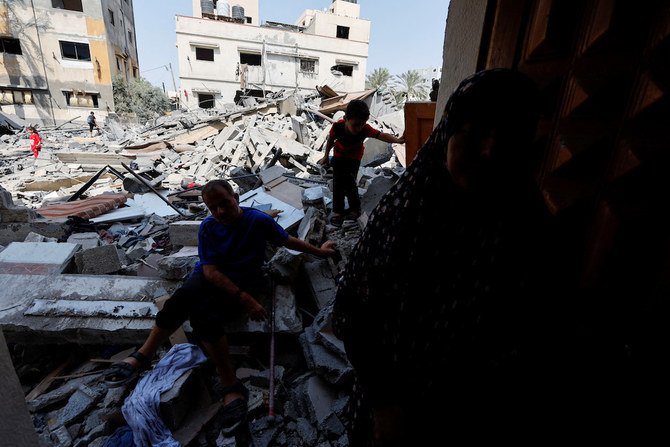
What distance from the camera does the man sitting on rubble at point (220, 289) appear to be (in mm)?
2504

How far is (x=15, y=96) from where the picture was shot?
81.9ft

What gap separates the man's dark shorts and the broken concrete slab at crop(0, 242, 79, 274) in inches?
71.5

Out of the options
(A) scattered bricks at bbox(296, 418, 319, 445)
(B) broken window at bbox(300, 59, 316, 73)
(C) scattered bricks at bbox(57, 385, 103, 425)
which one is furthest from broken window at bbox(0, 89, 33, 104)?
(A) scattered bricks at bbox(296, 418, 319, 445)

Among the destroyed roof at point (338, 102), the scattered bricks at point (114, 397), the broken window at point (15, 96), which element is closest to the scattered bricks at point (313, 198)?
the scattered bricks at point (114, 397)

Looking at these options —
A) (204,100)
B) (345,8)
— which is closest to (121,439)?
(204,100)

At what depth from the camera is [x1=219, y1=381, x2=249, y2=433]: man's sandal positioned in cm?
227

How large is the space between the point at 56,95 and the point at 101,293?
31736mm

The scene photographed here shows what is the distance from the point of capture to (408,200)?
108 cm

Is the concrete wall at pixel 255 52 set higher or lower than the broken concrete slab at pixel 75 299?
higher

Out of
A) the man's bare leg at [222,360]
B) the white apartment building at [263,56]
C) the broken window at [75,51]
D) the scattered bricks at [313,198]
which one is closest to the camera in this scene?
the man's bare leg at [222,360]

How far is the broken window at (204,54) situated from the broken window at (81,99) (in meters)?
8.80

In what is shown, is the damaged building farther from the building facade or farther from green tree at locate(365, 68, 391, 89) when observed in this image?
green tree at locate(365, 68, 391, 89)

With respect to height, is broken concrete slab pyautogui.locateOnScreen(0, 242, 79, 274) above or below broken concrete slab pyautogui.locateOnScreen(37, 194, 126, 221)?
above

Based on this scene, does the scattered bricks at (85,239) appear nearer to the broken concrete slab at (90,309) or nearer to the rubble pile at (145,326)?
the rubble pile at (145,326)
